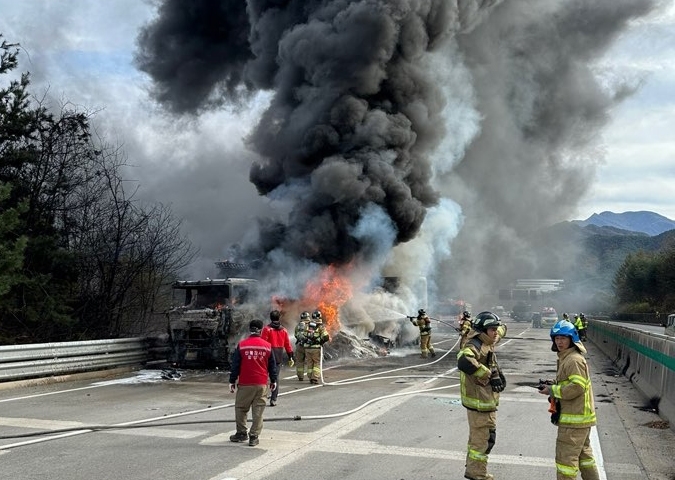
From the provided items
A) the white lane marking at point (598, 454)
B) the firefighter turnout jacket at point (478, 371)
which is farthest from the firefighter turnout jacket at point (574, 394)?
the white lane marking at point (598, 454)

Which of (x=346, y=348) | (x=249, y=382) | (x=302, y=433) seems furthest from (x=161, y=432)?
(x=346, y=348)

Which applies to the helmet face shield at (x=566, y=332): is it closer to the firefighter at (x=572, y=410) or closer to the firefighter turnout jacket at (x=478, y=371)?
the firefighter at (x=572, y=410)

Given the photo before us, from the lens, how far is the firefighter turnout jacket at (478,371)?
18.0 feet

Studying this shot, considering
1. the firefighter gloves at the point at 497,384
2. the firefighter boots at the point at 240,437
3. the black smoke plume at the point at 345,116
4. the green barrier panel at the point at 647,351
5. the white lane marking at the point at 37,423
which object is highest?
the black smoke plume at the point at 345,116

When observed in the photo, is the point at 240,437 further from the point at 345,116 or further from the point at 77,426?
the point at 345,116

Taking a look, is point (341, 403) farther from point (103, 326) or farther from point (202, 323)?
point (103, 326)

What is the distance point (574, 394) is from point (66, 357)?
468 inches

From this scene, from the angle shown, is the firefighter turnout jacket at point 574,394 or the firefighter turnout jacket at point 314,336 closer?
the firefighter turnout jacket at point 574,394

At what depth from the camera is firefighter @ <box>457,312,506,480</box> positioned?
546 centimetres

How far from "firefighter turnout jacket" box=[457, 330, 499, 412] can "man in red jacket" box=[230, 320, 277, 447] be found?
2743 millimetres

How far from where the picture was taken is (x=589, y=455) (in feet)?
17.2

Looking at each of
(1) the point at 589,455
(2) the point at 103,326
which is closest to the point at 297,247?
(2) the point at 103,326

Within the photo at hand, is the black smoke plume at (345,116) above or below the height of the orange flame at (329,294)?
above

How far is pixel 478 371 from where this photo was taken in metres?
5.45
